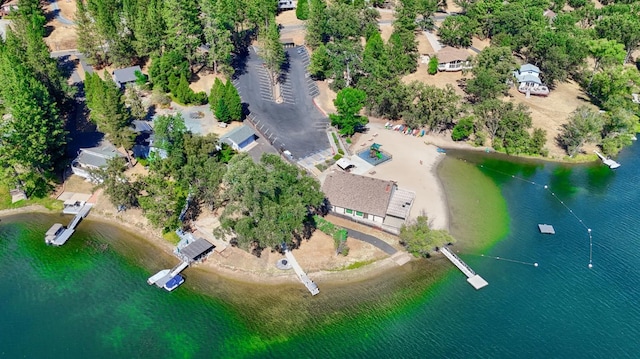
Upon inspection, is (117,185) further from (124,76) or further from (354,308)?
(124,76)

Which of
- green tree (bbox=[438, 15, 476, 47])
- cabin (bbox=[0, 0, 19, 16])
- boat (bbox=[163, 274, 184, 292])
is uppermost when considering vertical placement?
cabin (bbox=[0, 0, 19, 16])

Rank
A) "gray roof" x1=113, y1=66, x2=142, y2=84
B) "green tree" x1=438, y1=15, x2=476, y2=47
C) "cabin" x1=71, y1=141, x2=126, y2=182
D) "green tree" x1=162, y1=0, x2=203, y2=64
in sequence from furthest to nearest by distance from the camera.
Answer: "green tree" x1=438, y1=15, x2=476, y2=47 → "gray roof" x1=113, y1=66, x2=142, y2=84 → "green tree" x1=162, y1=0, x2=203, y2=64 → "cabin" x1=71, y1=141, x2=126, y2=182

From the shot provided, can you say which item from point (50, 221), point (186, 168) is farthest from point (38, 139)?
point (186, 168)

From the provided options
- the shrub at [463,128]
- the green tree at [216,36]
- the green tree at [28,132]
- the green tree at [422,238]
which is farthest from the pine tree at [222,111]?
the shrub at [463,128]

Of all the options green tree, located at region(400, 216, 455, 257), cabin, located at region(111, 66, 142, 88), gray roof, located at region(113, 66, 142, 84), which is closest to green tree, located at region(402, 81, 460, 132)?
green tree, located at region(400, 216, 455, 257)

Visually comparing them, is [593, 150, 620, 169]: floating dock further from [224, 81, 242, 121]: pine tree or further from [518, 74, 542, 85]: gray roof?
[224, 81, 242, 121]: pine tree

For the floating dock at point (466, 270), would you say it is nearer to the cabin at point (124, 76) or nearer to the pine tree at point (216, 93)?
the pine tree at point (216, 93)

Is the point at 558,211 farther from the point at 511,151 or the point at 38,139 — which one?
the point at 38,139
